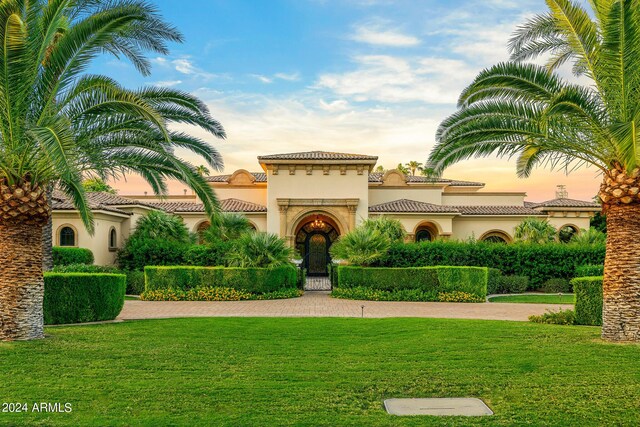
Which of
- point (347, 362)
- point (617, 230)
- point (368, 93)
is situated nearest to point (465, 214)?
point (368, 93)

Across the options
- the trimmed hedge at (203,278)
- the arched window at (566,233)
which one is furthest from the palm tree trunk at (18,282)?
the arched window at (566,233)

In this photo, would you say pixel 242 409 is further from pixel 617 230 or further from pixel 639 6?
pixel 639 6

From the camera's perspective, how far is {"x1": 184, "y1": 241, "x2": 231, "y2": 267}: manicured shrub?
2141 centimetres

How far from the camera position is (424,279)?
19.5 meters

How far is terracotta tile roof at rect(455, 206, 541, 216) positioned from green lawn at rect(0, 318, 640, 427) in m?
20.7

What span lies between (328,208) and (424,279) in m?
10.2

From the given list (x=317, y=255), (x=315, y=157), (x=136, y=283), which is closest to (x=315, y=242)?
(x=317, y=255)

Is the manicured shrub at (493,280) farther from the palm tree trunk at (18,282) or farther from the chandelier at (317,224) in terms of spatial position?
the palm tree trunk at (18,282)

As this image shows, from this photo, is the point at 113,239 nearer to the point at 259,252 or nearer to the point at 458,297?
the point at 259,252

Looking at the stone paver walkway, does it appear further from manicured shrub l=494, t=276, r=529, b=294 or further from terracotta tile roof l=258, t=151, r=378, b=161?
terracotta tile roof l=258, t=151, r=378, b=161

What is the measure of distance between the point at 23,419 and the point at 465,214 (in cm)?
2819

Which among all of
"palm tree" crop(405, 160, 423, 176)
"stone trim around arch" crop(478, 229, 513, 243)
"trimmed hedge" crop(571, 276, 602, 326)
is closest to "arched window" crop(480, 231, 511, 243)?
"stone trim around arch" crop(478, 229, 513, 243)

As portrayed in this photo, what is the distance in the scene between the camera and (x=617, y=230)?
31.4 feet

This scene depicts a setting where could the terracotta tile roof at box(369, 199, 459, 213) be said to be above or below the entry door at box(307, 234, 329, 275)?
above
